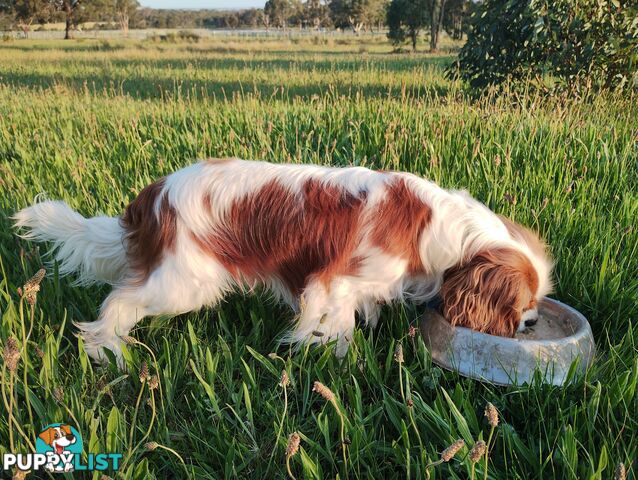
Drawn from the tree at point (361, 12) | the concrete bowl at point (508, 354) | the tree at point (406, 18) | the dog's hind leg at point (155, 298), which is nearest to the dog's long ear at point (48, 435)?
the dog's hind leg at point (155, 298)

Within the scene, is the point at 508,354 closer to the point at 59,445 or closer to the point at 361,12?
the point at 59,445

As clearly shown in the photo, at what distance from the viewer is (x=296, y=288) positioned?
2330 millimetres

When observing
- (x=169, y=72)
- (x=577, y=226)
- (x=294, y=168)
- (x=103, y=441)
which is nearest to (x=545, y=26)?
(x=577, y=226)

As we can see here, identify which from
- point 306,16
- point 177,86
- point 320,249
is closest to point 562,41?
point 320,249

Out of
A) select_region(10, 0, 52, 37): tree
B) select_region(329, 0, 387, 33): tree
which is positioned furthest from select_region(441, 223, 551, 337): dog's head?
select_region(329, 0, 387, 33): tree

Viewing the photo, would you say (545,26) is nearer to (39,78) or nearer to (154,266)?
(154,266)

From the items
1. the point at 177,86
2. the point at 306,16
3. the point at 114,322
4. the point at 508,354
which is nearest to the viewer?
the point at 508,354

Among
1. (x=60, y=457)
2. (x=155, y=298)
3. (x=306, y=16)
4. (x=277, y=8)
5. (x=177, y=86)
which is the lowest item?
(x=60, y=457)

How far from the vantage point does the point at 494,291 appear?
6.84 feet

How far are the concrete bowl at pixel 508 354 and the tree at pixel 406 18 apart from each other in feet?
96.3

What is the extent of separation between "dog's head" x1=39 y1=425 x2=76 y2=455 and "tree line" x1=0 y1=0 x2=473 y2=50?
25.0 feet

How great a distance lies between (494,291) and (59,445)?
1.63 m

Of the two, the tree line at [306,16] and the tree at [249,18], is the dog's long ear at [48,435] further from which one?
the tree at [249,18]

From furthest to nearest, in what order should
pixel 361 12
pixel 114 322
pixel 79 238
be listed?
1. pixel 361 12
2. pixel 79 238
3. pixel 114 322
